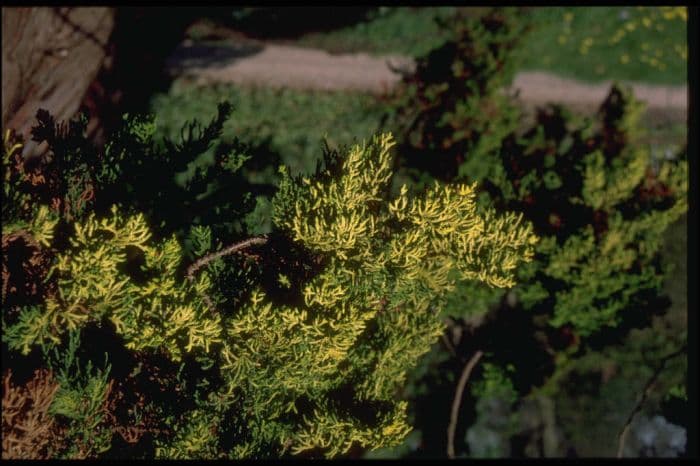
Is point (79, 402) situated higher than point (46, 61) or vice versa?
point (46, 61)

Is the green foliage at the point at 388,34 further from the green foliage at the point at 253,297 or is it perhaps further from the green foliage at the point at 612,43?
the green foliage at the point at 253,297

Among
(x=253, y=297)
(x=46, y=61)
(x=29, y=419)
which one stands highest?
(x=46, y=61)

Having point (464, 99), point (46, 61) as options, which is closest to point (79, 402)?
point (464, 99)

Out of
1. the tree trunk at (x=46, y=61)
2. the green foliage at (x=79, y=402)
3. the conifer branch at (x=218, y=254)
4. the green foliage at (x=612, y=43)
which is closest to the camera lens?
the green foliage at (x=79, y=402)

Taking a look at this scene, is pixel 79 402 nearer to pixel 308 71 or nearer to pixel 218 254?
pixel 218 254

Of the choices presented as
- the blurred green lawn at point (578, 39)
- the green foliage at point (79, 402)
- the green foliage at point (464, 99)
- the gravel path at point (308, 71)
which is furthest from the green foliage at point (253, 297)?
the blurred green lawn at point (578, 39)

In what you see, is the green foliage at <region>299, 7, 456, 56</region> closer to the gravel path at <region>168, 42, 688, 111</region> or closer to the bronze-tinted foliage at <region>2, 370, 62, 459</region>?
the gravel path at <region>168, 42, 688, 111</region>
